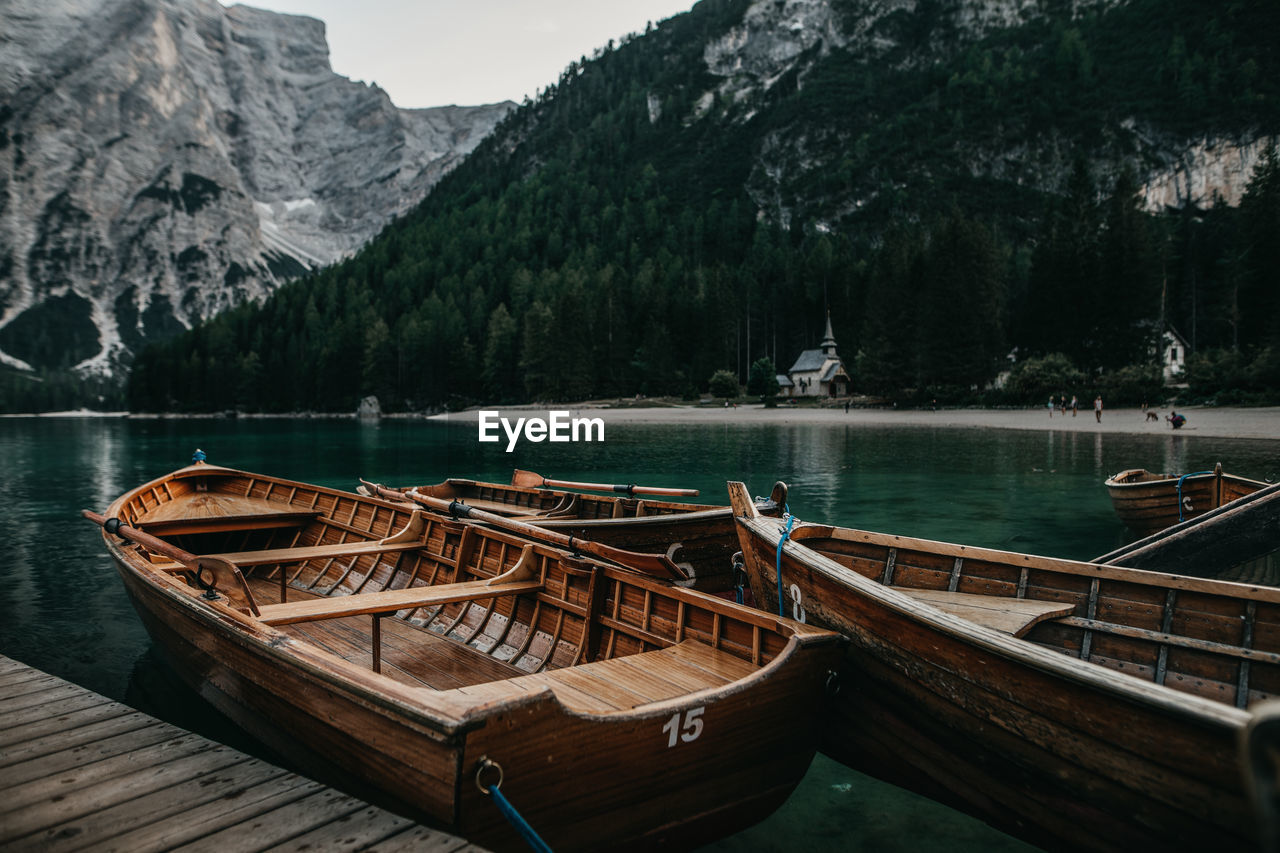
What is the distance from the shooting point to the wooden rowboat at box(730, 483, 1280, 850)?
144 inches

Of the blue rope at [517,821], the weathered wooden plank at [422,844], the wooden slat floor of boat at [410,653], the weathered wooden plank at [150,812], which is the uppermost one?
the blue rope at [517,821]

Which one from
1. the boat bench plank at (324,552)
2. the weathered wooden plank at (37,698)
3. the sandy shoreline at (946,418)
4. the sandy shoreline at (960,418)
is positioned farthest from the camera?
the sandy shoreline at (946,418)

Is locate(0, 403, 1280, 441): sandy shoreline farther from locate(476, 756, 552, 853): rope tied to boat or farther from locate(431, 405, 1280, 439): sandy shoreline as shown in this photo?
locate(476, 756, 552, 853): rope tied to boat

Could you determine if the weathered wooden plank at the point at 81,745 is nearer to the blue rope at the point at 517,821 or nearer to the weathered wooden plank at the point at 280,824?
the weathered wooden plank at the point at 280,824

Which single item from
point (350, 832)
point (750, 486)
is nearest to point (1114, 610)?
point (350, 832)

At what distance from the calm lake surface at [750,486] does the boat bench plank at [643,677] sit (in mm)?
1416

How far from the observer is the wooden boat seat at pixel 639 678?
16.4ft

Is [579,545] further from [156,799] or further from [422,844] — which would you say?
[156,799]

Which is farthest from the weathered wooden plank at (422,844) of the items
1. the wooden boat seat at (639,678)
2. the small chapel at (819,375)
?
the small chapel at (819,375)

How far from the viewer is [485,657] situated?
750cm

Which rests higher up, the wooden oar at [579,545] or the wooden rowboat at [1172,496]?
the wooden oar at [579,545]

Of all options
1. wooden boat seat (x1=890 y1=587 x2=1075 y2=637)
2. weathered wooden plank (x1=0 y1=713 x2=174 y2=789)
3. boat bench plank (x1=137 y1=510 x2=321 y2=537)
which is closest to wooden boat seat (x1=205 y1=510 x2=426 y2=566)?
boat bench plank (x1=137 y1=510 x2=321 y2=537)

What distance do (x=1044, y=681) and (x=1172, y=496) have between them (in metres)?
12.6

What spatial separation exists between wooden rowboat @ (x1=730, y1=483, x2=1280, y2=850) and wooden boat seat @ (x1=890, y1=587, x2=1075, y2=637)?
0.02 metres
